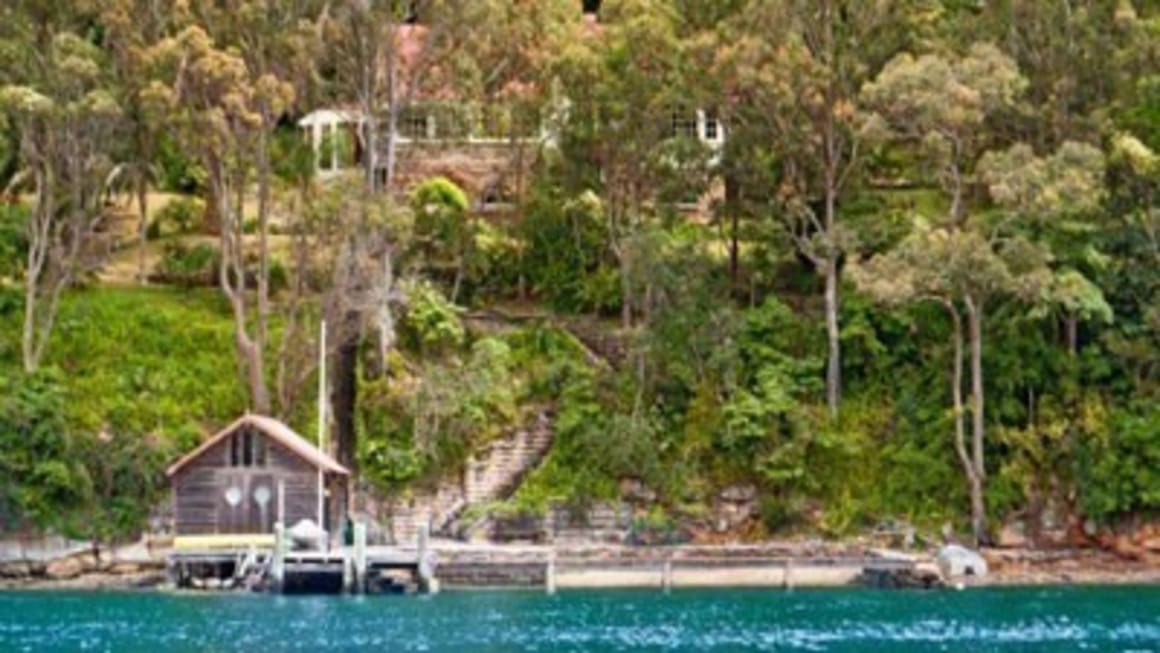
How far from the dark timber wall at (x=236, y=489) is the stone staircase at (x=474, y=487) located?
322 cm

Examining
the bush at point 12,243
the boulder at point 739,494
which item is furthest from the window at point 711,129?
Answer: the bush at point 12,243

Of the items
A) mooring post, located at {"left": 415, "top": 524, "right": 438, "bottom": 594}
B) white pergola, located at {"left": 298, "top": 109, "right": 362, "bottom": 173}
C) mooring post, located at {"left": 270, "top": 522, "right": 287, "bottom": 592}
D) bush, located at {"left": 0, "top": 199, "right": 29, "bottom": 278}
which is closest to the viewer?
mooring post, located at {"left": 270, "top": 522, "right": 287, "bottom": 592}

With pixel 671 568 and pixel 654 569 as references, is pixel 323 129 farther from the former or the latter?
pixel 671 568

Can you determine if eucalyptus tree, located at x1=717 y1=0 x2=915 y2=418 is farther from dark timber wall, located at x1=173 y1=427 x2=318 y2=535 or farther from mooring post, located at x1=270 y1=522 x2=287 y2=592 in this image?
mooring post, located at x1=270 y1=522 x2=287 y2=592

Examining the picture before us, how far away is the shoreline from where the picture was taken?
2707 inches

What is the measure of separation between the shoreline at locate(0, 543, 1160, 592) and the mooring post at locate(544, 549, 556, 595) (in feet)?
0.08

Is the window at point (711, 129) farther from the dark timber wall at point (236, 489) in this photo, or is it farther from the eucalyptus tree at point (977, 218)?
the dark timber wall at point (236, 489)

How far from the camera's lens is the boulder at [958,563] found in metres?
70.1

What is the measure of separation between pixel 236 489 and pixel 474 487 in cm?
672

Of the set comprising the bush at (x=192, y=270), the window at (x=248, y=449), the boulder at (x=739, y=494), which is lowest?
the boulder at (x=739, y=494)

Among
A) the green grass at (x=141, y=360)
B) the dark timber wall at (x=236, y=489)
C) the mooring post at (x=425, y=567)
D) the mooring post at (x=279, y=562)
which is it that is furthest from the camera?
the green grass at (x=141, y=360)

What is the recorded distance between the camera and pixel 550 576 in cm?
6794

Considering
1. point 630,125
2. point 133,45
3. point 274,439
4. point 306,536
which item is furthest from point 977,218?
point 133,45

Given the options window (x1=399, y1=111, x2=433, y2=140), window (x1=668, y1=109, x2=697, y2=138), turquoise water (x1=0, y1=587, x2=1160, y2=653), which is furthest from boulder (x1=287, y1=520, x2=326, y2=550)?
window (x1=668, y1=109, x2=697, y2=138)
